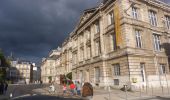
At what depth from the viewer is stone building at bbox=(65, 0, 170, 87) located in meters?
25.9

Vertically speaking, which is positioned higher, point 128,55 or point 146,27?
point 146,27

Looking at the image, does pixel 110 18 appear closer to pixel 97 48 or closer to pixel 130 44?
pixel 97 48

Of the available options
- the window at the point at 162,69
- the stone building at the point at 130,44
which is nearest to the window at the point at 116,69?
the stone building at the point at 130,44

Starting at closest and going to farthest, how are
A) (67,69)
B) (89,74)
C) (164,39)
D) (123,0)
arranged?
(123,0) < (164,39) < (89,74) < (67,69)

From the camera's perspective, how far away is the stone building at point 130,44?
84.9 feet

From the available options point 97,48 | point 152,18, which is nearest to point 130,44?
point 152,18

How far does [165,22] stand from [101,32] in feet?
41.0

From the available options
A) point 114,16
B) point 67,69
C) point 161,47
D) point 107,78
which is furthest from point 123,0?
point 67,69

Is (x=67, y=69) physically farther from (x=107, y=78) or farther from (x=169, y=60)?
(x=169, y=60)

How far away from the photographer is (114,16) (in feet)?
96.5

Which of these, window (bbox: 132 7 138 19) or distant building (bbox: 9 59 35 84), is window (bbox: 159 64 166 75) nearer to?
window (bbox: 132 7 138 19)

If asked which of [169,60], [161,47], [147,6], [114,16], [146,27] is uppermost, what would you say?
[147,6]

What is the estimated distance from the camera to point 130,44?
85.2 ft

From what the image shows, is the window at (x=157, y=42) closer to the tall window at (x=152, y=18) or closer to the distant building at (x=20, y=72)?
the tall window at (x=152, y=18)
